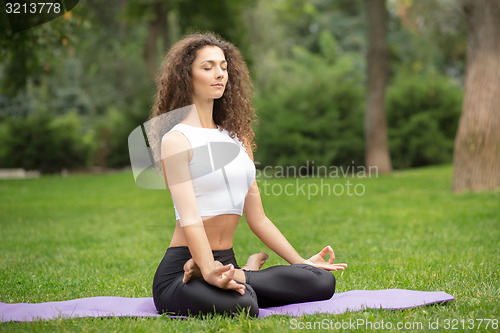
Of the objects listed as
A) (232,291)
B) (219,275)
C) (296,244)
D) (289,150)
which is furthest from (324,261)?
(289,150)

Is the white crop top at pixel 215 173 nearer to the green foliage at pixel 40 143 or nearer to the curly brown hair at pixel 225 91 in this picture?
the curly brown hair at pixel 225 91

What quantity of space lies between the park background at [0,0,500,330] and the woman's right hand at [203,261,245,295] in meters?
0.25

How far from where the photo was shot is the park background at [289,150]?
4953mm

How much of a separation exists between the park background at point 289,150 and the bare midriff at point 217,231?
20.9 inches

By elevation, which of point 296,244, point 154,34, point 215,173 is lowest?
point 296,244

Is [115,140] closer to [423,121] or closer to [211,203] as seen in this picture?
[423,121]

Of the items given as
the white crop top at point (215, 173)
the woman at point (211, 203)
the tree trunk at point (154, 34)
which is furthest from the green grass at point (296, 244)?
the tree trunk at point (154, 34)

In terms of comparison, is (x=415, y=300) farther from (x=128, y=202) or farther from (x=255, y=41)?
(x=255, y=41)

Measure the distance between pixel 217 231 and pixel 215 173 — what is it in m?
0.34

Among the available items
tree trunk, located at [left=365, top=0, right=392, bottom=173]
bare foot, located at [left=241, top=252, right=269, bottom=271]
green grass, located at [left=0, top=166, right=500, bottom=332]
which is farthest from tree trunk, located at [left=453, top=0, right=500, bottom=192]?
bare foot, located at [left=241, top=252, right=269, bottom=271]

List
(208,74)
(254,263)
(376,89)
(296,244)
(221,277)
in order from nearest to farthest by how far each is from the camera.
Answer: (221,277) < (208,74) < (254,263) < (296,244) < (376,89)

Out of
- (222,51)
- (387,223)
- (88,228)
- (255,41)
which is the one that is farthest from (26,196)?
(255,41)

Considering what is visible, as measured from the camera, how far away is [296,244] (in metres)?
6.28

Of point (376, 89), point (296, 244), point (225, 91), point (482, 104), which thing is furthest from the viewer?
point (376, 89)
